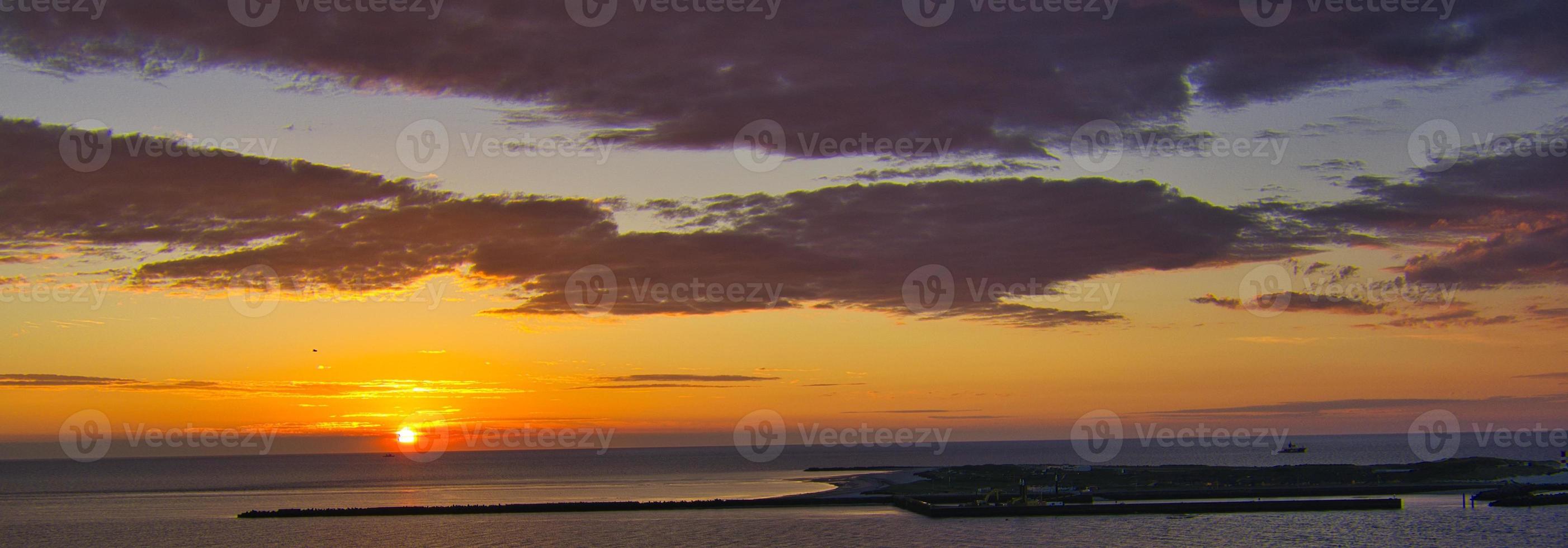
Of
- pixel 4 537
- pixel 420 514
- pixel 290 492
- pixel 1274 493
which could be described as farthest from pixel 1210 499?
pixel 290 492

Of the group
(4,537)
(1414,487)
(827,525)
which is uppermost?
(1414,487)

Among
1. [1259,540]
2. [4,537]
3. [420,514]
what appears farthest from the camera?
[420,514]

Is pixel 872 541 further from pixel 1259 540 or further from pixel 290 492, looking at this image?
pixel 290 492

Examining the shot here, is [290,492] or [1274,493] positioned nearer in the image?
[1274,493]

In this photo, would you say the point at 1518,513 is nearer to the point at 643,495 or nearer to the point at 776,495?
the point at 776,495

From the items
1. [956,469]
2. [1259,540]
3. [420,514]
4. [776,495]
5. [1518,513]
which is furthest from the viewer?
[956,469]

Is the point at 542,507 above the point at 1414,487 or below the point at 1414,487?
below

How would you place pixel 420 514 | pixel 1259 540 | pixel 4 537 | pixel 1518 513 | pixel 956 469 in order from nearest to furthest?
pixel 1259 540
pixel 1518 513
pixel 4 537
pixel 420 514
pixel 956 469

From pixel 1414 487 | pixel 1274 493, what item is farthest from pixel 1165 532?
pixel 1414 487

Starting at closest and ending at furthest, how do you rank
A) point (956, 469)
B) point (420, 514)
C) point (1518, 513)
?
point (1518, 513) → point (420, 514) → point (956, 469)
